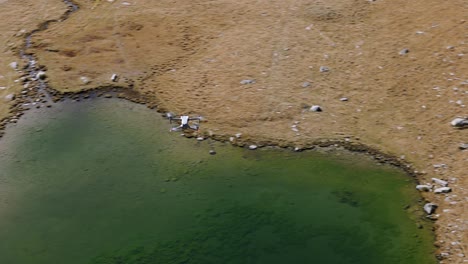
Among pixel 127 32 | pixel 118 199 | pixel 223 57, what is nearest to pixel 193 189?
pixel 118 199

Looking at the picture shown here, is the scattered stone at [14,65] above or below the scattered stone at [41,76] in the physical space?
above

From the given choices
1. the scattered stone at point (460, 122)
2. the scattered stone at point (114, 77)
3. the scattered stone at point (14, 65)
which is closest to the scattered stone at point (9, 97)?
the scattered stone at point (14, 65)

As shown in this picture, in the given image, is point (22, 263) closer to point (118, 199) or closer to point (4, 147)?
point (118, 199)

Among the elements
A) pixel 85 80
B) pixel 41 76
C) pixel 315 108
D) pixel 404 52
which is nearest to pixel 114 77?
pixel 85 80

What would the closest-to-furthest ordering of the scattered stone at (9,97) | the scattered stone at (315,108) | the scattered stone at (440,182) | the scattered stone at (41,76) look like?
the scattered stone at (440,182) → the scattered stone at (315,108) → the scattered stone at (9,97) → the scattered stone at (41,76)

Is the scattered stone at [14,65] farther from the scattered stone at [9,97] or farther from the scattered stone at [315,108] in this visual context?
the scattered stone at [315,108]

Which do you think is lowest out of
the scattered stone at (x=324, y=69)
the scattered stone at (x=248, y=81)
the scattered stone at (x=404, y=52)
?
the scattered stone at (x=248, y=81)
